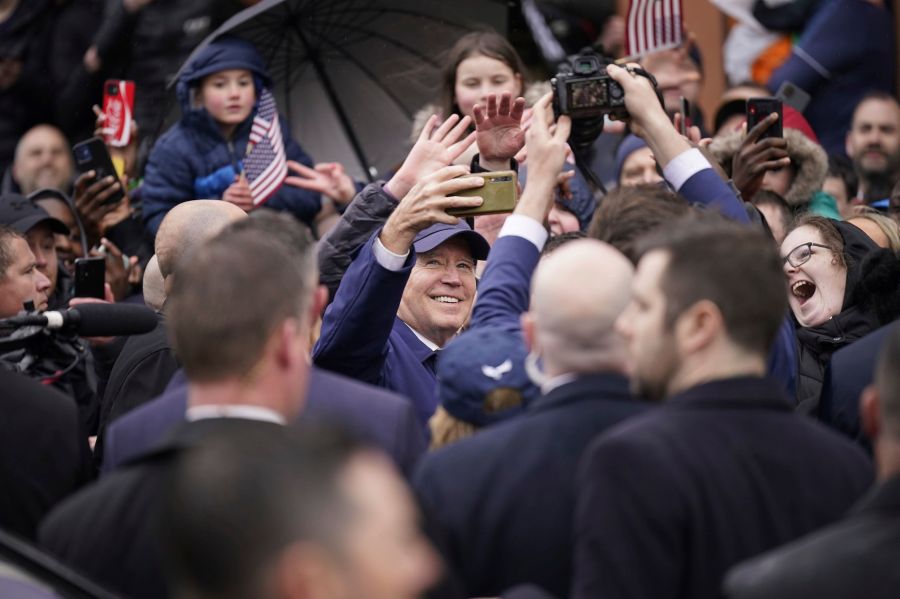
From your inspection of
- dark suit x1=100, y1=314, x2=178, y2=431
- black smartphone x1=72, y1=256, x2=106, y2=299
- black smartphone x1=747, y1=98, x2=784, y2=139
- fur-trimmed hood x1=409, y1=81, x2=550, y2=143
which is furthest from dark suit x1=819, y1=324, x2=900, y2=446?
black smartphone x1=72, y1=256, x2=106, y2=299

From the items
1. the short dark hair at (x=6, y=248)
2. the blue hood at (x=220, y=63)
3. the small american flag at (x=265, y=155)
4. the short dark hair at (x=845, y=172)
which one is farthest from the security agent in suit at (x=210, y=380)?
the short dark hair at (x=845, y=172)

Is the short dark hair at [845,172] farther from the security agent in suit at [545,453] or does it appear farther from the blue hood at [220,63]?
the security agent in suit at [545,453]

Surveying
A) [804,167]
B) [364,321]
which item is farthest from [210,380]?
[804,167]

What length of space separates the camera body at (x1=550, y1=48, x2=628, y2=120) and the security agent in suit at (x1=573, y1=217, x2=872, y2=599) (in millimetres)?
1130

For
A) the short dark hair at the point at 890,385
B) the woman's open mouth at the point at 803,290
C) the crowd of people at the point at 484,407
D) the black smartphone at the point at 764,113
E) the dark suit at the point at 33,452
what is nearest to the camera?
the crowd of people at the point at 484,407

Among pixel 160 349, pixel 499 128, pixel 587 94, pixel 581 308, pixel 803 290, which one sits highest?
pixel 587 94

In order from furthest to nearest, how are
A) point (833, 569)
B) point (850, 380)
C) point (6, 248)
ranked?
1. point (6, 248)
2. point (850, 380)
3. point (833, 569)

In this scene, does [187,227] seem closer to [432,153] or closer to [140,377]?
[140,377]

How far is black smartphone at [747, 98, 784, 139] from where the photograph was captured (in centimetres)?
546

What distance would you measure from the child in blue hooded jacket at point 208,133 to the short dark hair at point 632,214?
117 inches

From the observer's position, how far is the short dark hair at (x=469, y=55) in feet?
19.7

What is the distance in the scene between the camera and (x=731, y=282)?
2.83 m

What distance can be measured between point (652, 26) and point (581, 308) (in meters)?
4.22

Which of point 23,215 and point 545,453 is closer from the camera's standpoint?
point 545,453
